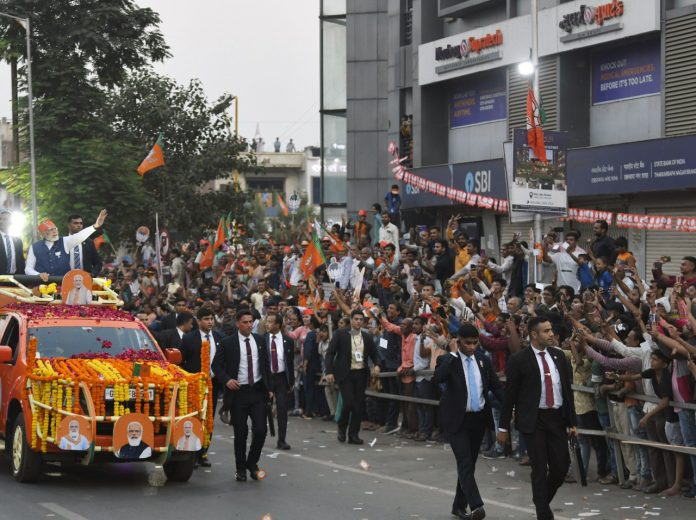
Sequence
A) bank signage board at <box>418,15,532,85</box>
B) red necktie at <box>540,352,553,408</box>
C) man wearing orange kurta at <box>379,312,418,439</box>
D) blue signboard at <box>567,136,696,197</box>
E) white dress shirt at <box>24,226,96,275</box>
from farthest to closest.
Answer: bank signage board at <box>418,15,532,85</box> → blue signboard at <box>567,136,696,197</box> → man wearing orange kurta at <box>379,312,418,439</box> → white dress shirt at <box>24,226,96,275</box> → red necktie at <box>540,352,553,408</box>

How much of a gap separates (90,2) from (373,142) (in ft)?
36.0

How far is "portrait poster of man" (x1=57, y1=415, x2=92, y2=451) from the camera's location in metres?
13.4

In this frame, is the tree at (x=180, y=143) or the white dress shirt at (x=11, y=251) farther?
the tree at (x=180, y=143)

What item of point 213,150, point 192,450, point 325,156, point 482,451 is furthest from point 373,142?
point 192,450

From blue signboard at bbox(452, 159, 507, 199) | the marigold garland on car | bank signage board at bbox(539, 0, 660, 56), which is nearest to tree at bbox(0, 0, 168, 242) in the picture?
blue signboard at bbox(452, 159, 507, 199)

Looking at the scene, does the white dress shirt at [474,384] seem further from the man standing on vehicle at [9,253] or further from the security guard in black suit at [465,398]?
the man standing on vehicle at [9,253]

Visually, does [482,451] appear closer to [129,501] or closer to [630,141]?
[129,501]

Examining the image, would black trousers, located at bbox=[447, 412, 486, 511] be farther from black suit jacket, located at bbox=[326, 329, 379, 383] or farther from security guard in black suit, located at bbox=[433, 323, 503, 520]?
black suit jacket, located at bbox=[326, 329, 379, 383]

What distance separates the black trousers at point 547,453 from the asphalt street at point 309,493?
118cm

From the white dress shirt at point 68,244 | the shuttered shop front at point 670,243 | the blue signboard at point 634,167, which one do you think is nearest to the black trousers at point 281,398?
the white dress shirt at point 68,244

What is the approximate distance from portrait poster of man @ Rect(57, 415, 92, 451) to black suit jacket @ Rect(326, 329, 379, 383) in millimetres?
6186

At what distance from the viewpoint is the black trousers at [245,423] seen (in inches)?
584

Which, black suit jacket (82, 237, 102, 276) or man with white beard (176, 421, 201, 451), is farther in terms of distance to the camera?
black suit jacket (82, 237, 102, 276)

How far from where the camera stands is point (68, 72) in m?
41.4
